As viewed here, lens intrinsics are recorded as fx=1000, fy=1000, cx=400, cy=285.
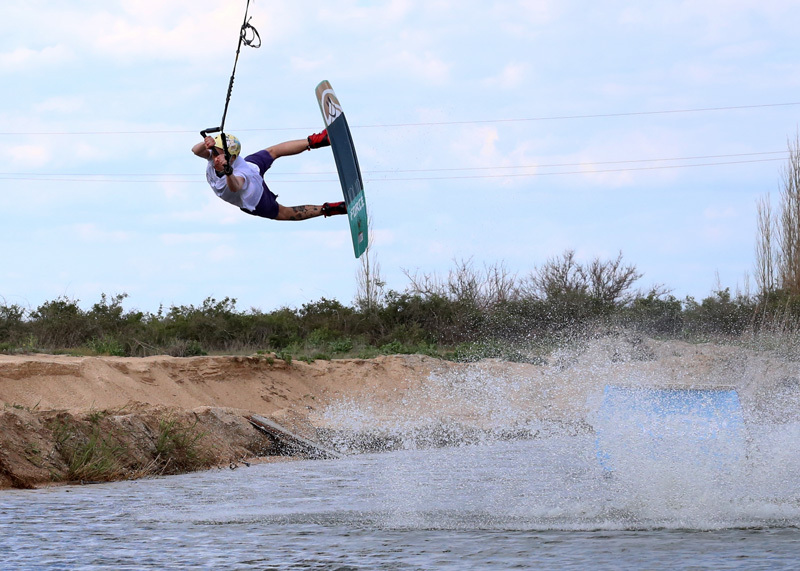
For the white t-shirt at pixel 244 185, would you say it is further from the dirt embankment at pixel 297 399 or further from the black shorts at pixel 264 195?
the dirt embankment at pixel 297 399

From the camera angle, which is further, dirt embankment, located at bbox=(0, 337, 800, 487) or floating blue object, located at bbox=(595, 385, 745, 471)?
dirt embankment, located at bbox=(0, 337, 800, 487)

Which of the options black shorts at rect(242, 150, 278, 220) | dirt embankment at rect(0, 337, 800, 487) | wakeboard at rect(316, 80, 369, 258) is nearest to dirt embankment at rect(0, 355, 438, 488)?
dirt embankment at rect(0, 337, 800, 487)

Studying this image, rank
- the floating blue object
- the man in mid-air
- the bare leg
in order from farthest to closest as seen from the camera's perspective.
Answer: the bare leg
the man in mid-air
the floating blue object

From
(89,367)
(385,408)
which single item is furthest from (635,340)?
(89,367)

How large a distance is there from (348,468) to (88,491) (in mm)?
3722

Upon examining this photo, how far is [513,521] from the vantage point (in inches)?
322

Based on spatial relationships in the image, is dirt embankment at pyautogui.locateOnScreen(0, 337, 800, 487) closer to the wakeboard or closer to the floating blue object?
the floating blue object

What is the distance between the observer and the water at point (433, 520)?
654cm

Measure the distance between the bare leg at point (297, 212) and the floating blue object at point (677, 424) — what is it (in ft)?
13.2

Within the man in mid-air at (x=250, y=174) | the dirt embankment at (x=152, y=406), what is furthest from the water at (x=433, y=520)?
the man in mid-air at (x=250, y=174)

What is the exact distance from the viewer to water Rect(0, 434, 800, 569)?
6.54 metres

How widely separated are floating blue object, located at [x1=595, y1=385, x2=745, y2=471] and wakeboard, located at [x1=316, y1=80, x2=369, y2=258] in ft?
12.7

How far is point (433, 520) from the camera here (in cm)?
836

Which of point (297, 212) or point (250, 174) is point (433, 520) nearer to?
point (250, 174)
